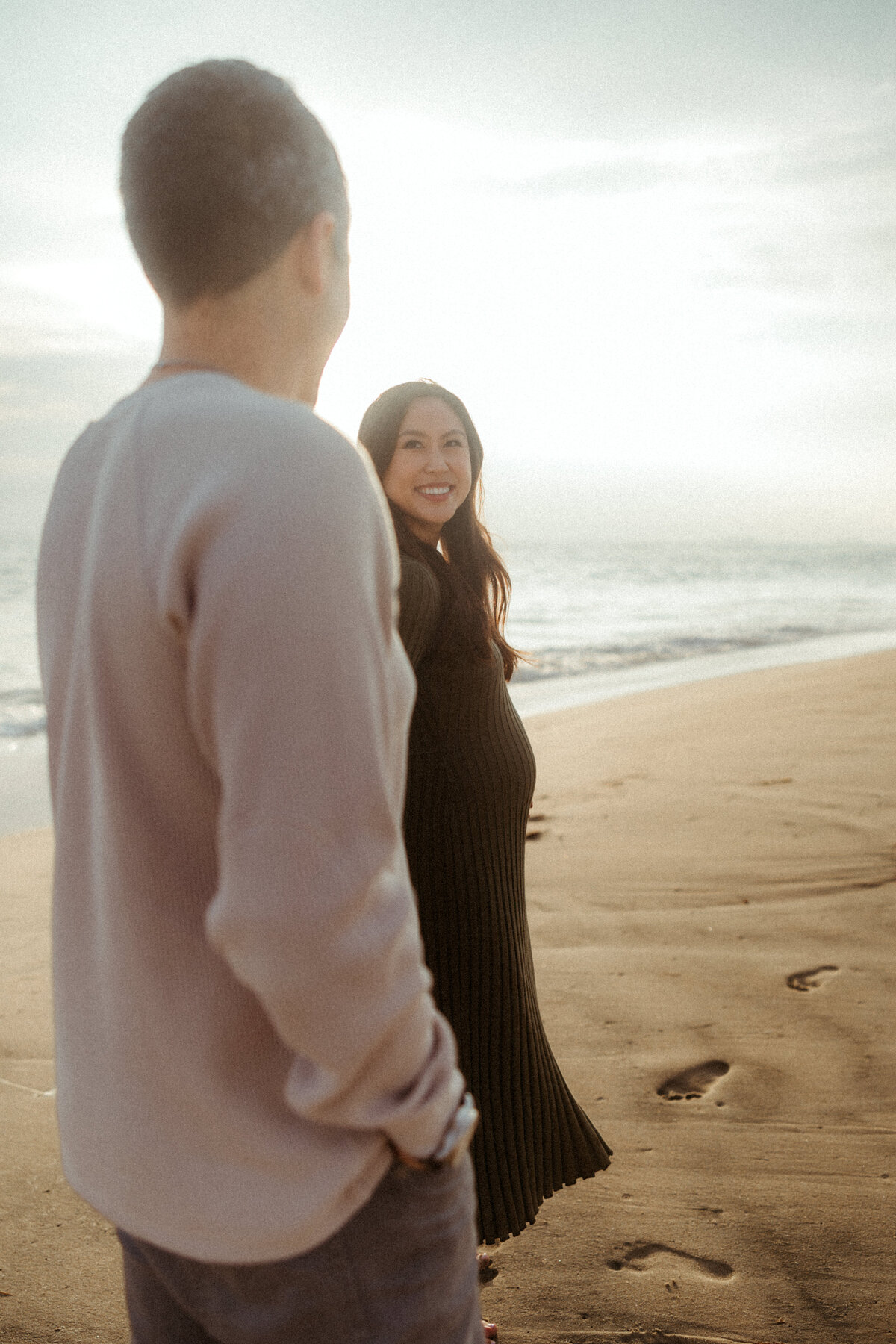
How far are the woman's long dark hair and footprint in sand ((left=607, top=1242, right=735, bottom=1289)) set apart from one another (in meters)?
1.38

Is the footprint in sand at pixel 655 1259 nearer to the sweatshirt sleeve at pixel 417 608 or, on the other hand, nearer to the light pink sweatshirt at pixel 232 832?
the sweatshirt sleeve at pixel 417 608

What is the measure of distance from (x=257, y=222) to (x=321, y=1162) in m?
0.87

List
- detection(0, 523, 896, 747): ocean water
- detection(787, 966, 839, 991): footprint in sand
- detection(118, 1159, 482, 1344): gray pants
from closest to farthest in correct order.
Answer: detection(118, 1159, 482, 1344): gray pants < detection(787, 966, 839, 991): footprint in sand < detection(0, 523, 896, 747): ocean water

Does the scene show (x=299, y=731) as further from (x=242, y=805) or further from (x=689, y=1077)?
(x=689, y=1077)

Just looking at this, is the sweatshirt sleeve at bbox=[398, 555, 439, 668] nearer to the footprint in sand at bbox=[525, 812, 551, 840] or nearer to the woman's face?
the woman's face

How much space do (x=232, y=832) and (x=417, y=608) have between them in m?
1.39

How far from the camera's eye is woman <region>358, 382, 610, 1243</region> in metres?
Answer: 2.19

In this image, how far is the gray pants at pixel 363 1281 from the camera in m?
0.90

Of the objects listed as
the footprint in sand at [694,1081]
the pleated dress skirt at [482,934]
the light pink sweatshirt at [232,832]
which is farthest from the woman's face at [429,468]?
the footprint in sand at [694,1081]

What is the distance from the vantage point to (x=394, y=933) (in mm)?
822

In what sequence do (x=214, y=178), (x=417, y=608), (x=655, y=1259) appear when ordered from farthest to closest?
(x=655, y=1259) → (x=417, y=608) → (x=214, y=178)

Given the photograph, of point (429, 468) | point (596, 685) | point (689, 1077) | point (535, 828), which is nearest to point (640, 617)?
point (596, 685)

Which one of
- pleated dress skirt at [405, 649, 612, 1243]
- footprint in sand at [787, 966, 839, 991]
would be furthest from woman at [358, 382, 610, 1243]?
footprint in sand at [787, 966, 839, 991]

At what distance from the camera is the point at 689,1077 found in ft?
9.67
